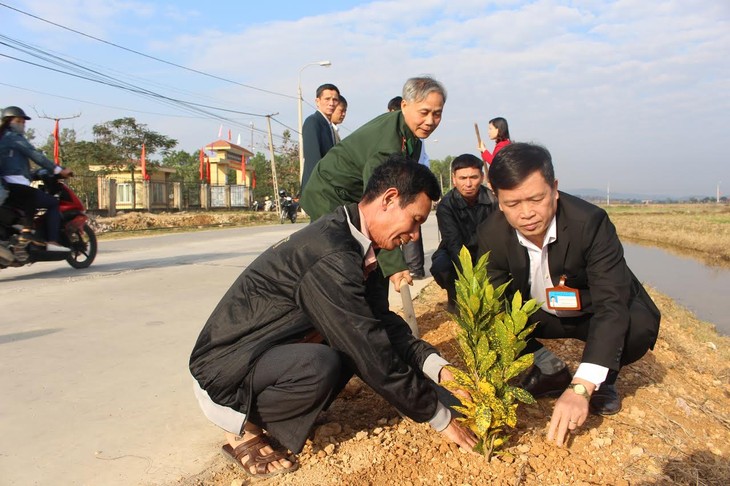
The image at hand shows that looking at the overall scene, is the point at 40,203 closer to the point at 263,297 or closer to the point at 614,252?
the point at 263,297

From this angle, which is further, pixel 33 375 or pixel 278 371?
pixel 33 375

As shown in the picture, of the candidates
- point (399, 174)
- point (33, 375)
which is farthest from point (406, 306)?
point (33, 375)

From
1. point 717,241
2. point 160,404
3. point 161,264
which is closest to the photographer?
point 160,404

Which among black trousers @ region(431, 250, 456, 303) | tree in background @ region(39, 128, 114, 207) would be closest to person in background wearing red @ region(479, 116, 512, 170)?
black trousers @ region(431, 250, 456, 303)

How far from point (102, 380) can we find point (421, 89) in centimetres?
240

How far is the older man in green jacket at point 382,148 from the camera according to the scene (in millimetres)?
3254

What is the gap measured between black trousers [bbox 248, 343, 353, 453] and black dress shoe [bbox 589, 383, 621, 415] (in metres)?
1.28

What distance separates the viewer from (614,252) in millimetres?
2502

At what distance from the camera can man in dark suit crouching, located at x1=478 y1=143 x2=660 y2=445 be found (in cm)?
234

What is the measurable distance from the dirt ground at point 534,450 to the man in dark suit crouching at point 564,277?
140 mm

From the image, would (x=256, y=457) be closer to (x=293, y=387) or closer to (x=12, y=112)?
(x=293, y=387)

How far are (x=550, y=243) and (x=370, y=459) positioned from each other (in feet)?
4.04

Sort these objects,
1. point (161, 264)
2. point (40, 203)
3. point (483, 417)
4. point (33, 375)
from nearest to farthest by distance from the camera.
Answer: point (483, 417) → point (33, 375) → point (40, 203) → point (161, 264)

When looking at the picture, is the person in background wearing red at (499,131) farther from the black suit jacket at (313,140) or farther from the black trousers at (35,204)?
the black trousers at (35,204)
